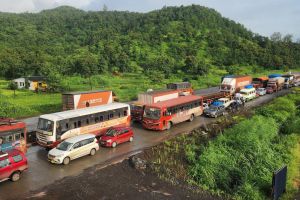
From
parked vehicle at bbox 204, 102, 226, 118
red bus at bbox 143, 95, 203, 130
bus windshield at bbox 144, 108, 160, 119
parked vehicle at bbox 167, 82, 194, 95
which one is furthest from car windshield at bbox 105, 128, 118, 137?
parked vehicle at bbox 167, 82, 194, 95

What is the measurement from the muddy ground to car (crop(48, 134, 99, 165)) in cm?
195

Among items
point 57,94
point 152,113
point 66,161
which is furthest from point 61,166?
point 57,94

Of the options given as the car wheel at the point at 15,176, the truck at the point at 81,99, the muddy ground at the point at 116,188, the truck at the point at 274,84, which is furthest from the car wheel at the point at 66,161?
the truck at the point at 274,84

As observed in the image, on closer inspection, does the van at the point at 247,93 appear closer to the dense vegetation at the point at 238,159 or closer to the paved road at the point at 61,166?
the dense vegetation at the point at 238,159

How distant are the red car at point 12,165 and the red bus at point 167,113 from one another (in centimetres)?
1349

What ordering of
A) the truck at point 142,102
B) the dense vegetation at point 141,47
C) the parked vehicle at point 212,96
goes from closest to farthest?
1. the truck at point 142,102
2. the parked vehicle at point 212,96
3. the dense vegetation at point 141,47

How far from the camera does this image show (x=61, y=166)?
20406 millimetres

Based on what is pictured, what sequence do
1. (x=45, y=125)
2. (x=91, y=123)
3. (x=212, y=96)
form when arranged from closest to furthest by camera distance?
(x=45, y=125)
(x=91, y=123)
(x=212, y=96)

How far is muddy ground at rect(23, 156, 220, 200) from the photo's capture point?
16.4m

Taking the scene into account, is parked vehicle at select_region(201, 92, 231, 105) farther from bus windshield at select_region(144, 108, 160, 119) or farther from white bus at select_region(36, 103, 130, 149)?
white bus at select_region(36, 103, 130, 149)

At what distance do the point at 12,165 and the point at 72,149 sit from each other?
4.23 metres

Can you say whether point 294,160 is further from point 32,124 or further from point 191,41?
point 191,41

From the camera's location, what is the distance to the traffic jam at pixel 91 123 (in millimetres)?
20078

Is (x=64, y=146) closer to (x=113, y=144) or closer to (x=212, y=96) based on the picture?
(x=113, y=144)
